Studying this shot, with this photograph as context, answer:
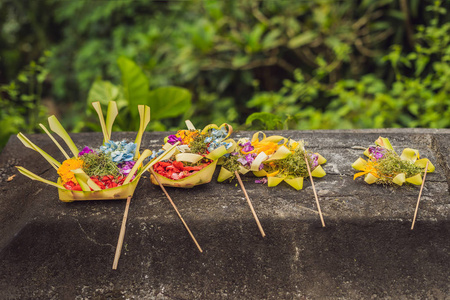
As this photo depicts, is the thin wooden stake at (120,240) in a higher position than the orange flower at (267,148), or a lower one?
lower

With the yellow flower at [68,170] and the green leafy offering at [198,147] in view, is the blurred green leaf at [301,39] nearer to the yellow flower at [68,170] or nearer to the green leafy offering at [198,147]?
the green leafy offering at [198,147]

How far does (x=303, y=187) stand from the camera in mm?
1521

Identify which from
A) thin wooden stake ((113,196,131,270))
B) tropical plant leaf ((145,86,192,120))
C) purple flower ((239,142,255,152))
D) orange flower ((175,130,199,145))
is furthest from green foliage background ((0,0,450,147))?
thin wooden stake ((113,196,131,270))

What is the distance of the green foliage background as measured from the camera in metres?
3.32

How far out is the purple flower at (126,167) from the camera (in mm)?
1452

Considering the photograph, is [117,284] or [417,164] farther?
[417,164]

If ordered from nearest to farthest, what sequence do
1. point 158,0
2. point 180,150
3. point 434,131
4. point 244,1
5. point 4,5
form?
point 180,150
point 434,131
point 244,1
point 158,0
point 4,5

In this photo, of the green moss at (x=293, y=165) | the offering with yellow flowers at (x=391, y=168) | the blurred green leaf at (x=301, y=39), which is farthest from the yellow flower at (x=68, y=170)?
the blurred green leaf at (x=301, y=39)

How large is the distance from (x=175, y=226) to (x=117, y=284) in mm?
292

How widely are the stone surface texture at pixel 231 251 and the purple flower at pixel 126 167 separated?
0.41 feet

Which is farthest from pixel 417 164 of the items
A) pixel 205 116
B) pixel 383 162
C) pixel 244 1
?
pixel 244 1

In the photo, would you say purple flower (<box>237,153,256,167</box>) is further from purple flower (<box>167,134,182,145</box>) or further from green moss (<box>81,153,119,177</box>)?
green moss (<box>81,153,119,177</box>)

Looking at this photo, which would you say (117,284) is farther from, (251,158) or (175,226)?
(251,158)

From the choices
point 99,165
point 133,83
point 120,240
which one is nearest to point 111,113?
point 99,165
